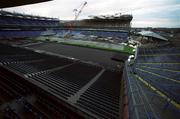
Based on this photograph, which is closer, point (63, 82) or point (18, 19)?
point (63, 82)

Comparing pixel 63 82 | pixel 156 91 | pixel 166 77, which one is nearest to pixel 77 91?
pixel 63 82

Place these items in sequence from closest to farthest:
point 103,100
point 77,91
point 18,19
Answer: point 103,100 → point 77,91 → point 18,19

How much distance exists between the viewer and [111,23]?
214 ft

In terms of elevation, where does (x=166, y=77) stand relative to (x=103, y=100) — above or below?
above

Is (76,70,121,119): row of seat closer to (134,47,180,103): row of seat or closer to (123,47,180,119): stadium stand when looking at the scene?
(123,47,180,119): stadium stand

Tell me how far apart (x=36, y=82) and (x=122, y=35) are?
130ft

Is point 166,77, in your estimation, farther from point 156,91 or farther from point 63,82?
point 63,82

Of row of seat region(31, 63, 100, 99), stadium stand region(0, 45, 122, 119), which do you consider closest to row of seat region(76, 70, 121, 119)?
stadium stand region(0, 45, 122, 119)

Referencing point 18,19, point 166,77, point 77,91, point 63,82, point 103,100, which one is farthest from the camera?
point 18,19

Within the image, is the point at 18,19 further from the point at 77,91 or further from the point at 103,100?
the point at 103,100

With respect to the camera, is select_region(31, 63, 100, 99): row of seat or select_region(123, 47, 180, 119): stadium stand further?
select_region(31, 63, 100, 99): row of seat

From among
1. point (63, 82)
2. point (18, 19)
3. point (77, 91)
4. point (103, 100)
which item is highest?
point (18, 19)

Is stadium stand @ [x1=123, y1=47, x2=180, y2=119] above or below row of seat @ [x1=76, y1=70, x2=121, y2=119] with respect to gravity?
above

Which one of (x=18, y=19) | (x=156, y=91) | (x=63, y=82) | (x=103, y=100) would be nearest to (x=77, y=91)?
(x=63, y=82)
